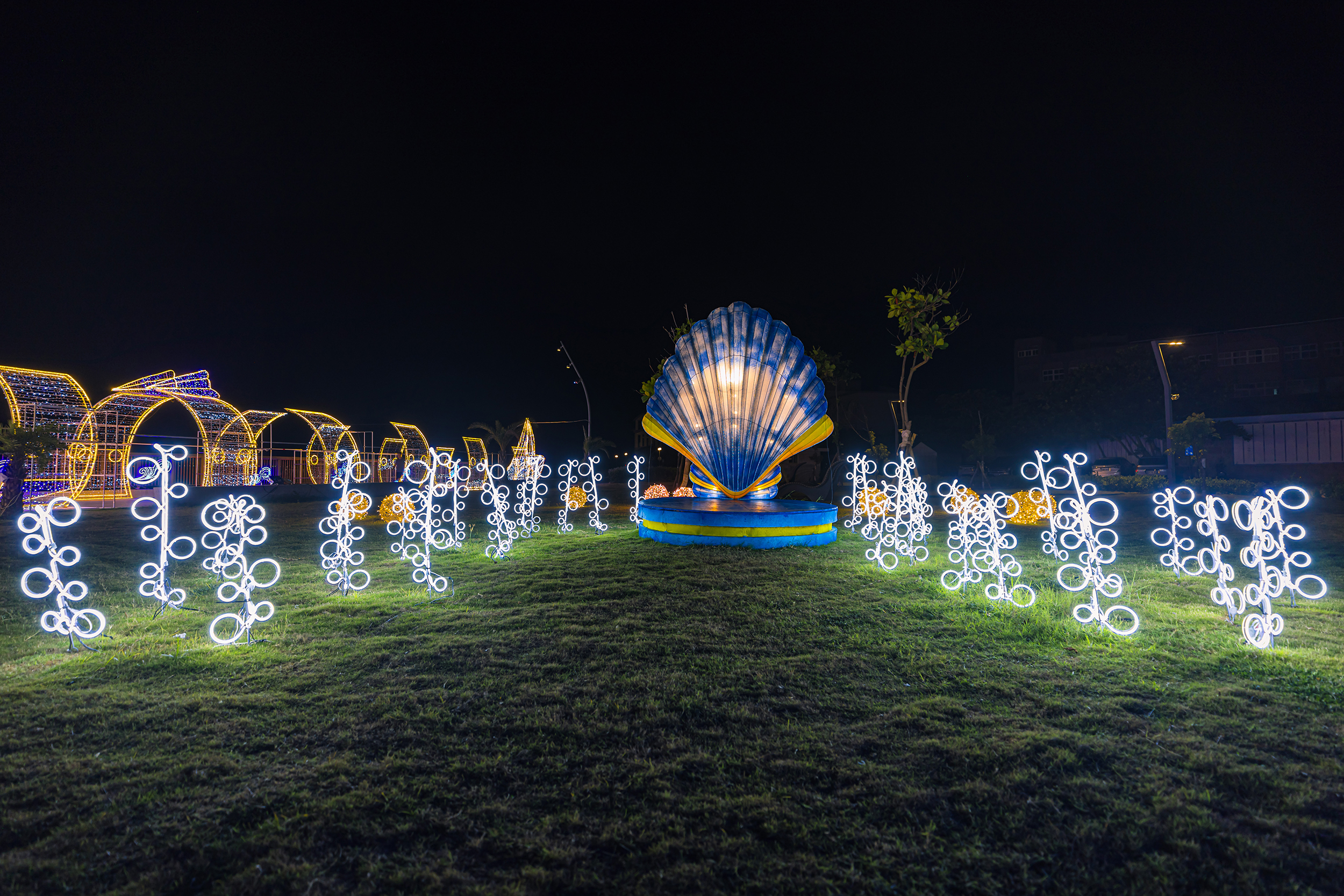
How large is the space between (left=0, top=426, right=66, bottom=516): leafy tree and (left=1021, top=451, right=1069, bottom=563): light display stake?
17415mm

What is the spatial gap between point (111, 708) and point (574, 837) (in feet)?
9.67

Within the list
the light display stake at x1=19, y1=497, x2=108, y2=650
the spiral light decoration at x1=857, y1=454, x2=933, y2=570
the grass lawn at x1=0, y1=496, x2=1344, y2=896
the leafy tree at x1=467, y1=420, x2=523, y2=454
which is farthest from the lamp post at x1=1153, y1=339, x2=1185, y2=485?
the leafy tree at x1=467, y1=420, x2=523, y2=454

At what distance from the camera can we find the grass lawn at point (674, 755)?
6.91 feet

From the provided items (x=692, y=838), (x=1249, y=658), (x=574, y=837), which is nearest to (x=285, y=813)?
(x=574, y=837)

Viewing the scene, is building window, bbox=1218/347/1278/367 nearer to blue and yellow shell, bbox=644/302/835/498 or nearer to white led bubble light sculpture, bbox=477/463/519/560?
blue and yellow shell, bbox=644/302/835/498

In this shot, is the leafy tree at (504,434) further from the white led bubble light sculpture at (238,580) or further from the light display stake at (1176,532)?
the light display stake at (1176,532)

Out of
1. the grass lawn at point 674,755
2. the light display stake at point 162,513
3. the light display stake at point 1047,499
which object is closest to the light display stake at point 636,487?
the light display stake at point 1047,499

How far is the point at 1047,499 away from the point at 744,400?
300 inches

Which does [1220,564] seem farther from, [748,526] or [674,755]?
[748,526]

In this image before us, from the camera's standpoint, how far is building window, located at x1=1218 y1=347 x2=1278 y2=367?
3256 centimetres

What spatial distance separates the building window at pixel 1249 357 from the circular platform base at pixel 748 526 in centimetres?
3758

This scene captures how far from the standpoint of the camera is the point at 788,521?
9.62 m

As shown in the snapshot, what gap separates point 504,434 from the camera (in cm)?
2895

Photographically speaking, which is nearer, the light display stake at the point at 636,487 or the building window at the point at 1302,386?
the light display stake at the point at 636,487
